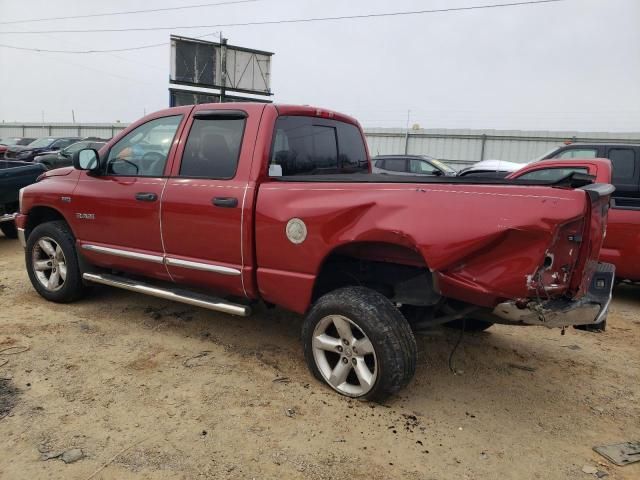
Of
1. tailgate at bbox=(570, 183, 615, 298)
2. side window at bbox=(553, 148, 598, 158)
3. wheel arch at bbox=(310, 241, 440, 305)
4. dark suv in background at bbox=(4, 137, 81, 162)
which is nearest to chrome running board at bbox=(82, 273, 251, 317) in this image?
wheel arch at bbox=(310, 241, 440, 305)

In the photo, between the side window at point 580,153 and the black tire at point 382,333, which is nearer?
the black tire at point 382,333

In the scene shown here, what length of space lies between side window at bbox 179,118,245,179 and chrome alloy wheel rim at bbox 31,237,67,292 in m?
1.88

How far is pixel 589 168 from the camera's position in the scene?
18.8 feet

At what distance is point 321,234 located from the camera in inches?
126

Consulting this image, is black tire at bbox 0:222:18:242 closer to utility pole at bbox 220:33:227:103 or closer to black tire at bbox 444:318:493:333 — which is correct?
black tire at bbox 444:318:493:333

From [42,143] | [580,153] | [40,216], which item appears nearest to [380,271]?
[40,216]

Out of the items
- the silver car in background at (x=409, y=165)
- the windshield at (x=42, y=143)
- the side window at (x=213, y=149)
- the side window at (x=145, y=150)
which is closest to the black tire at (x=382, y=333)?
the side window at (x=213, y=149)

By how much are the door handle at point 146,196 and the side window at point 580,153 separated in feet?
19.6

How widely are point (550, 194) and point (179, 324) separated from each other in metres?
3.35

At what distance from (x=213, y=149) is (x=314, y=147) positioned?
0.82 meters

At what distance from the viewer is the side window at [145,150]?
4.17m

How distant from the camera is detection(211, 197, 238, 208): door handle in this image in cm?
356

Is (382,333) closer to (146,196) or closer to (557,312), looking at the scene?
(557,312)

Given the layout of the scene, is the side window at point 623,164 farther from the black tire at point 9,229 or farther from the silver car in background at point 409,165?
the black tire at point 9,229
